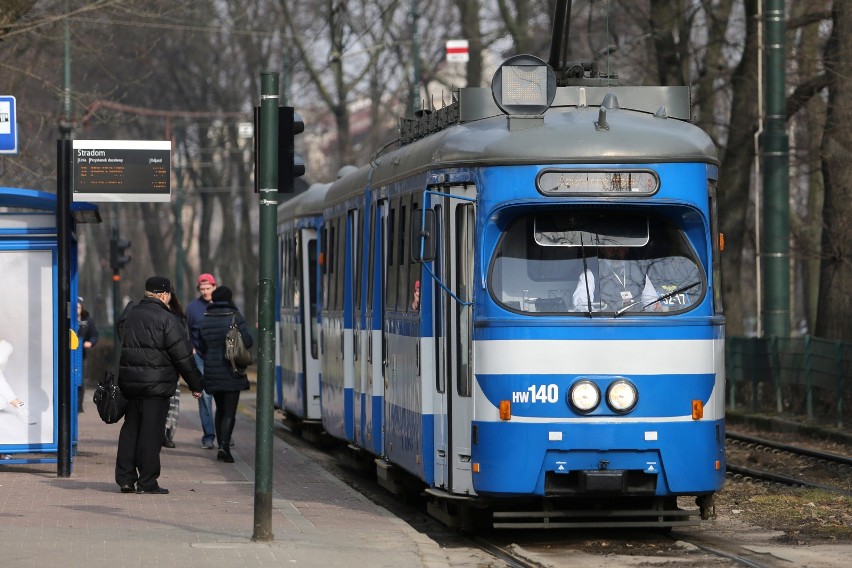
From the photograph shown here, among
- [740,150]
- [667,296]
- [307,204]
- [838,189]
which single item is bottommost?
[667,296]

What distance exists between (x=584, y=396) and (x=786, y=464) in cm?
788

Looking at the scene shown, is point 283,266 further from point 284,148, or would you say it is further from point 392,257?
point 284,148

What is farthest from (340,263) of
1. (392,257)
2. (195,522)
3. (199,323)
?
(195,522)

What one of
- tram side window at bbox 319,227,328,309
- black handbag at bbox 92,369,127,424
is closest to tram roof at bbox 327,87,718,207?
black handbag at bbox 92,369,127,424

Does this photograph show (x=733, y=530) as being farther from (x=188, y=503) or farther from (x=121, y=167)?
(x=121, y=167)

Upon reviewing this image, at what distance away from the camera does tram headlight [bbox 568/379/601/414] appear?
36.7 feet

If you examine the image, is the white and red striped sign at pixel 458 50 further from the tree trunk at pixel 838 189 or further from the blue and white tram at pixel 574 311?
the blue and white tram at pixel 574 311

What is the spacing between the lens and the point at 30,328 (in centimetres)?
1566

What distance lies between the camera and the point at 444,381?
12039 mm

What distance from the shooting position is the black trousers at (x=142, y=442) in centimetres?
1414

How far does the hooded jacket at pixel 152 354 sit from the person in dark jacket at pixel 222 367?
316 cm

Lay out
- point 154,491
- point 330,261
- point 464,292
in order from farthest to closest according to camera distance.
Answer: point 330,261
point 154,491
point 464,292

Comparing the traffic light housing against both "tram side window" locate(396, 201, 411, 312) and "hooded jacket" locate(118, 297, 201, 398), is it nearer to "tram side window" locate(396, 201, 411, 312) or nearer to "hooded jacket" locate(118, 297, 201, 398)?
"tram side window" locate(396, 201, 411, 312)

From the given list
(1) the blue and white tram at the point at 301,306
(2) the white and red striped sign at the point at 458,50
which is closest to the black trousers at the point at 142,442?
(1) the blue and white tram at the point at 301,306
